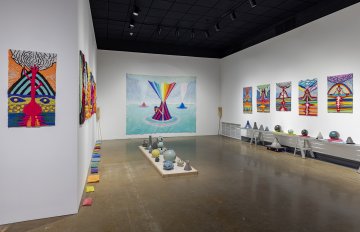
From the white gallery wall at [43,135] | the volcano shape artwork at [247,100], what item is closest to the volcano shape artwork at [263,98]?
the volcano shape artwork at [247,100]

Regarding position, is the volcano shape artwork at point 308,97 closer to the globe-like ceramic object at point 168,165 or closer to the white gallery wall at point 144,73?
the globe-like ceramic object at point 168,165

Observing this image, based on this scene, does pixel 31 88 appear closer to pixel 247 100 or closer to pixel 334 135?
pixel 334 135

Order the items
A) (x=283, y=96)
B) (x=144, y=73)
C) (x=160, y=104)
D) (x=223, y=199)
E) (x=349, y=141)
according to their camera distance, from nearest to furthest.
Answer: (x=223, y=199) → (x=349, y=141) → (x=283, y=96) → (x=144, y=73) → (x=160, y=104)

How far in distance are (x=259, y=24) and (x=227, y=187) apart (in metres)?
5.43

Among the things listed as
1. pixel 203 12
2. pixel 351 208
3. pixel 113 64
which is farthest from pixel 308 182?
pixel 113 64

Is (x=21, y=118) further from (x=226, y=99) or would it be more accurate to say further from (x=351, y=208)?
(x=226, y=99)

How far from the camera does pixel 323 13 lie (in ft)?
18.4

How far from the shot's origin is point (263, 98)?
7605 mm

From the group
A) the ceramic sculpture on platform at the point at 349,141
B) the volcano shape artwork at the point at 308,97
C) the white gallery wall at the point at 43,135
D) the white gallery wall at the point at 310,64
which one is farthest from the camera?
the volcano shape artwork at the point at 308,97

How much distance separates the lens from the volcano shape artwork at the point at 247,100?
825 cm

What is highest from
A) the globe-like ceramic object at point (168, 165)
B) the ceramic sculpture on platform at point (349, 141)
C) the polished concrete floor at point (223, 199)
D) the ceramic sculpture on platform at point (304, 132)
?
the ceramic sculpture on platform at point (304, 132)

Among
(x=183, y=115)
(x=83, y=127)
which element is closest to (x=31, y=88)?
(x=83, y=127)

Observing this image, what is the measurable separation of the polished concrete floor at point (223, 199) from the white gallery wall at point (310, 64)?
1.10m

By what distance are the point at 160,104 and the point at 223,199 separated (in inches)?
256
